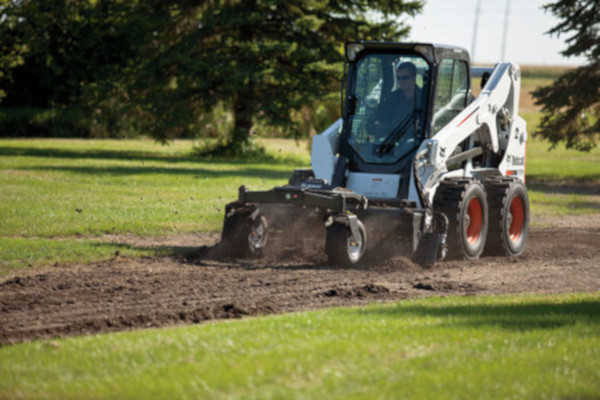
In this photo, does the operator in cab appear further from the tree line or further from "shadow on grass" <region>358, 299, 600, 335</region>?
the tree line

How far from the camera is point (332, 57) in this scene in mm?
31719

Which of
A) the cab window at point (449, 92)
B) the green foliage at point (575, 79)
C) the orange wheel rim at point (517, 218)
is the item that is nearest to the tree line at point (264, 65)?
the green foliage at point (575, 79)

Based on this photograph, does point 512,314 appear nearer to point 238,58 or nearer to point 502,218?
point 502,218

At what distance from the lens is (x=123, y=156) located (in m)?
35.8

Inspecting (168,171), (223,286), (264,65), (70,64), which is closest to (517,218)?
(223,286)

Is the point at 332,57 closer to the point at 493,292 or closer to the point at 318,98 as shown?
the point at 318,98

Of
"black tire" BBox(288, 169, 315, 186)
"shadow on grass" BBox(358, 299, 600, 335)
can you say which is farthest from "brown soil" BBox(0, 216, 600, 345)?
"black tire" BBox(288, 169, 315, 186)

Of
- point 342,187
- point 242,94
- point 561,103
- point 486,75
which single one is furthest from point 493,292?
point 242,94

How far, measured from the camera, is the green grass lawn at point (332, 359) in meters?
6.08

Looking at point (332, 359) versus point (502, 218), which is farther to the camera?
point (502, 218)

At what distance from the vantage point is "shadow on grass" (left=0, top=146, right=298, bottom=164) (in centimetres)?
3422

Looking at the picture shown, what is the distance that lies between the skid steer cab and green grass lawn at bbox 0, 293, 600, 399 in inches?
145

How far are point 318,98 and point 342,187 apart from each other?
59.0ft

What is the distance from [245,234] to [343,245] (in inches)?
62.5
